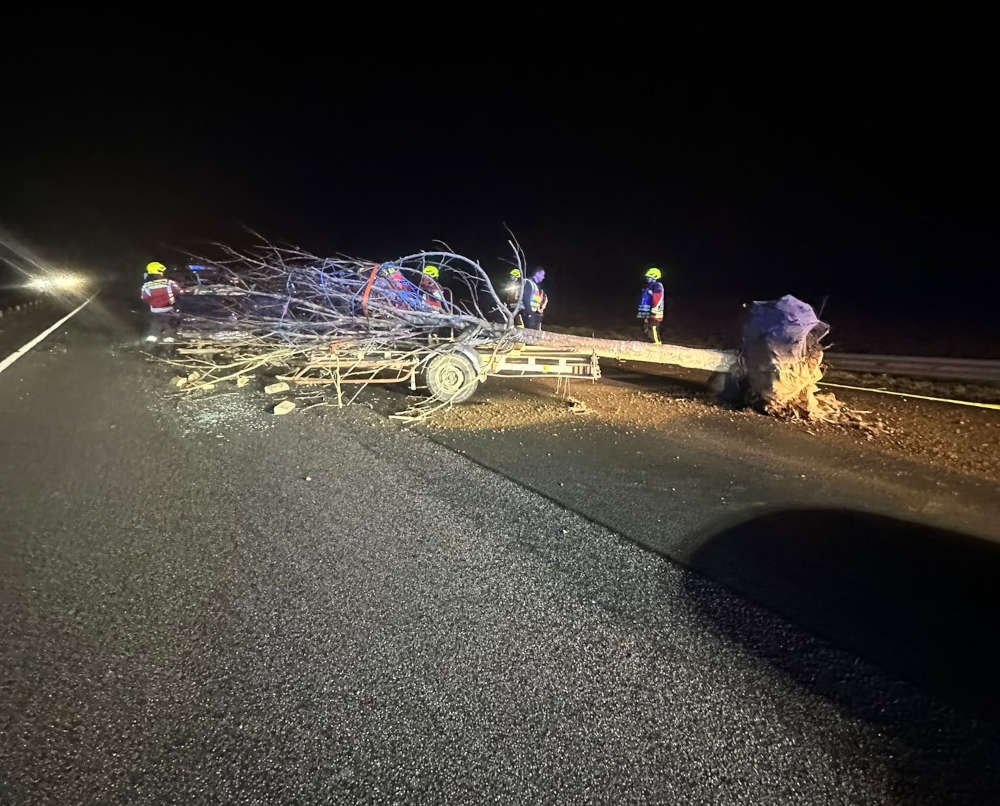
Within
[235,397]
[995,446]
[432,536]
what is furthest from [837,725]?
[235,397]

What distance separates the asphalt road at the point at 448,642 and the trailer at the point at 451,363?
2.17 meters

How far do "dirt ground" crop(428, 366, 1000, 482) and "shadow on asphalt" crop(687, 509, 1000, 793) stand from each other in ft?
7.37

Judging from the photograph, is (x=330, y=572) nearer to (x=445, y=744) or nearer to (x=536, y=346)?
(x=445, y=744)

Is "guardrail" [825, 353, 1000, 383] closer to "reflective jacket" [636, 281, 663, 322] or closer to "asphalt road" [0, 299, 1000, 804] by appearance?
"reflective jacket" [636, 281, 663, 322]

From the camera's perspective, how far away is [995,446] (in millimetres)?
6555

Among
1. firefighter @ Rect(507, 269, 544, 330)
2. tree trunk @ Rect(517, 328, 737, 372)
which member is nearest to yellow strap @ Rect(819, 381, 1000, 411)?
tree trunk @ Rect(517, 328, 737, 372)

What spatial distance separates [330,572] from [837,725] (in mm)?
2861

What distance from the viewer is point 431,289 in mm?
8484

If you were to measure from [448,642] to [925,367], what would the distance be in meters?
10.6

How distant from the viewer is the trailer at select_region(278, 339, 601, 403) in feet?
24.8

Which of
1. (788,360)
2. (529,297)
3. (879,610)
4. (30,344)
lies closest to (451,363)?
(529,297)

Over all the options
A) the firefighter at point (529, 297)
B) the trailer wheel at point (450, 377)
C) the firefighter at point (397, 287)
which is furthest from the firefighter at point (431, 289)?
the firefighter at point (529, 297)

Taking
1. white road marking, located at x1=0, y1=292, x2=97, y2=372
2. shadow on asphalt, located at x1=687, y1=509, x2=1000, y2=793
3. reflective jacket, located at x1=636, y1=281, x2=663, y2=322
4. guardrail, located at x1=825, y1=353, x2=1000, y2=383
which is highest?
reflective jacket, located at x1=636, y1=281, x2=663, y2=322

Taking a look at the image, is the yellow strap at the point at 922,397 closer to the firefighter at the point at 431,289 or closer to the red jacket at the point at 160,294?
the firefighter at the point at 431,289
